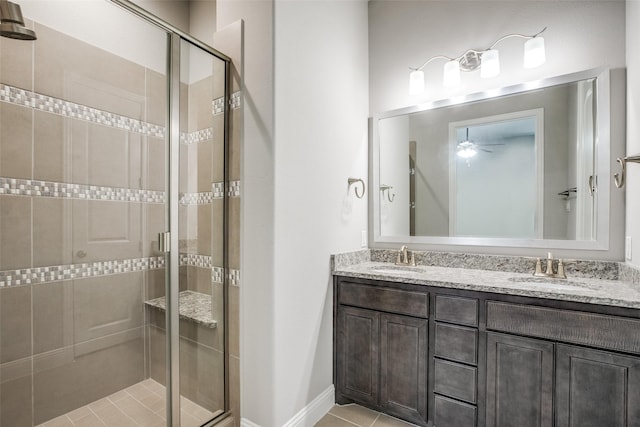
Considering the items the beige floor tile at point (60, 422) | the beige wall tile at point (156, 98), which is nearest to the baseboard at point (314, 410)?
the beige floor tile at point (60, 422)

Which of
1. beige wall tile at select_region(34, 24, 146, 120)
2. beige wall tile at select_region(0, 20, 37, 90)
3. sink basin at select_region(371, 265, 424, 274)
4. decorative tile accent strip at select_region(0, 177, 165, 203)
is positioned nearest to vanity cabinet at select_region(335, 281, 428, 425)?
sink basin at select_region(371, 265, 424, 274)

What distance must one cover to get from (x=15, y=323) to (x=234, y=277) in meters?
0.96

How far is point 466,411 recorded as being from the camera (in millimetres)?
1727

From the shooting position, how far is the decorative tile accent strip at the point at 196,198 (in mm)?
1736

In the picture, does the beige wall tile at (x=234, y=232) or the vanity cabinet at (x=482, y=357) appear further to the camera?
the beige wall tile at (x=234, y=232)

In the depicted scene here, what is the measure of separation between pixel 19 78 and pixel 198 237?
1.04 meters

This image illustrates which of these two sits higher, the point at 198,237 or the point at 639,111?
the point at 639,111

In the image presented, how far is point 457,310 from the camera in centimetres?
177

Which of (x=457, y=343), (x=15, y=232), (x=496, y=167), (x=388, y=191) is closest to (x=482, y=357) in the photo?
(x=457, y=343)

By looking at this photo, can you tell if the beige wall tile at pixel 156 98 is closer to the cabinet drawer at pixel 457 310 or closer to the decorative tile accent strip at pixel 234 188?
the decorative tile accent strip at pixel 234 188

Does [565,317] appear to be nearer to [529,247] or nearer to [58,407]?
[529,247]

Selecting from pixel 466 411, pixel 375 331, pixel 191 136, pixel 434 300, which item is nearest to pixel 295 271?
pixel 375 331

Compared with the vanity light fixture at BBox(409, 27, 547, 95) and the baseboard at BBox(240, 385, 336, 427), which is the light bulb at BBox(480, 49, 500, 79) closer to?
the vanity light fixture at BBox(409, 27, 547, 95)

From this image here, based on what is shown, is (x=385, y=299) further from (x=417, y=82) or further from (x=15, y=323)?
(x=15, y=323)
